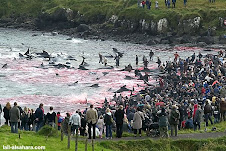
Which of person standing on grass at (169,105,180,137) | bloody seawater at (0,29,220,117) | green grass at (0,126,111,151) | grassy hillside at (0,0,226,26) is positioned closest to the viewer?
green grass at (0,126,111,151)

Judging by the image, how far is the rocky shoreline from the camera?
96625 mm

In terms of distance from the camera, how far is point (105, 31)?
112438mm

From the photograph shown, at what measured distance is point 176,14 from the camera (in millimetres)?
102750

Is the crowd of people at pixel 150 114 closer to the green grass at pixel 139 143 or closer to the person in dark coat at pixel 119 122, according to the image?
the person in dark coat at pixel 119 122

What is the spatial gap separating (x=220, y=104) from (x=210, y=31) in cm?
6518

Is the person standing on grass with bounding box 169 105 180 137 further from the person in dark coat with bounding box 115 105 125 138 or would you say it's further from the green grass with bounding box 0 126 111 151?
the green grass with bounding box 0 126 111 151

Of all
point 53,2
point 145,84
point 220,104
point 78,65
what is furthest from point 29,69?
point 53,2

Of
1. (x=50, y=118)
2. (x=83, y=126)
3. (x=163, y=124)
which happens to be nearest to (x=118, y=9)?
(x=50, y=118)

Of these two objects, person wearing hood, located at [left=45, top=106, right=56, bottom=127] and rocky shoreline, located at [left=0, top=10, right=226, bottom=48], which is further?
rocky shoreline, located at [left=0, top=10, right=226, bottom=48]

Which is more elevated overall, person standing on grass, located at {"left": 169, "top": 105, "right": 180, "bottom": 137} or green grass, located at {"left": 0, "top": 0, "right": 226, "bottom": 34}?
green grass, located at {"left": 0, "top": 0, "right": 226, "bottom": 34}

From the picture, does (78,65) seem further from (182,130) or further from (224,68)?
(182,130)

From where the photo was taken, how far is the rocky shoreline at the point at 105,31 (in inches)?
3804

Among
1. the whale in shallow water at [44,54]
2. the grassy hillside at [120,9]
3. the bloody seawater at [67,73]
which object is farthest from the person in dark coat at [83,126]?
the grassy hillside at [120,9]

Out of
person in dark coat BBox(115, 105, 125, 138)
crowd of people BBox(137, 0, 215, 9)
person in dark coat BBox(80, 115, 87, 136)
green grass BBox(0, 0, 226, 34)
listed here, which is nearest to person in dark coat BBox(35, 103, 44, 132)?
person in dark coat BBox(80, 115, 87, 136)
